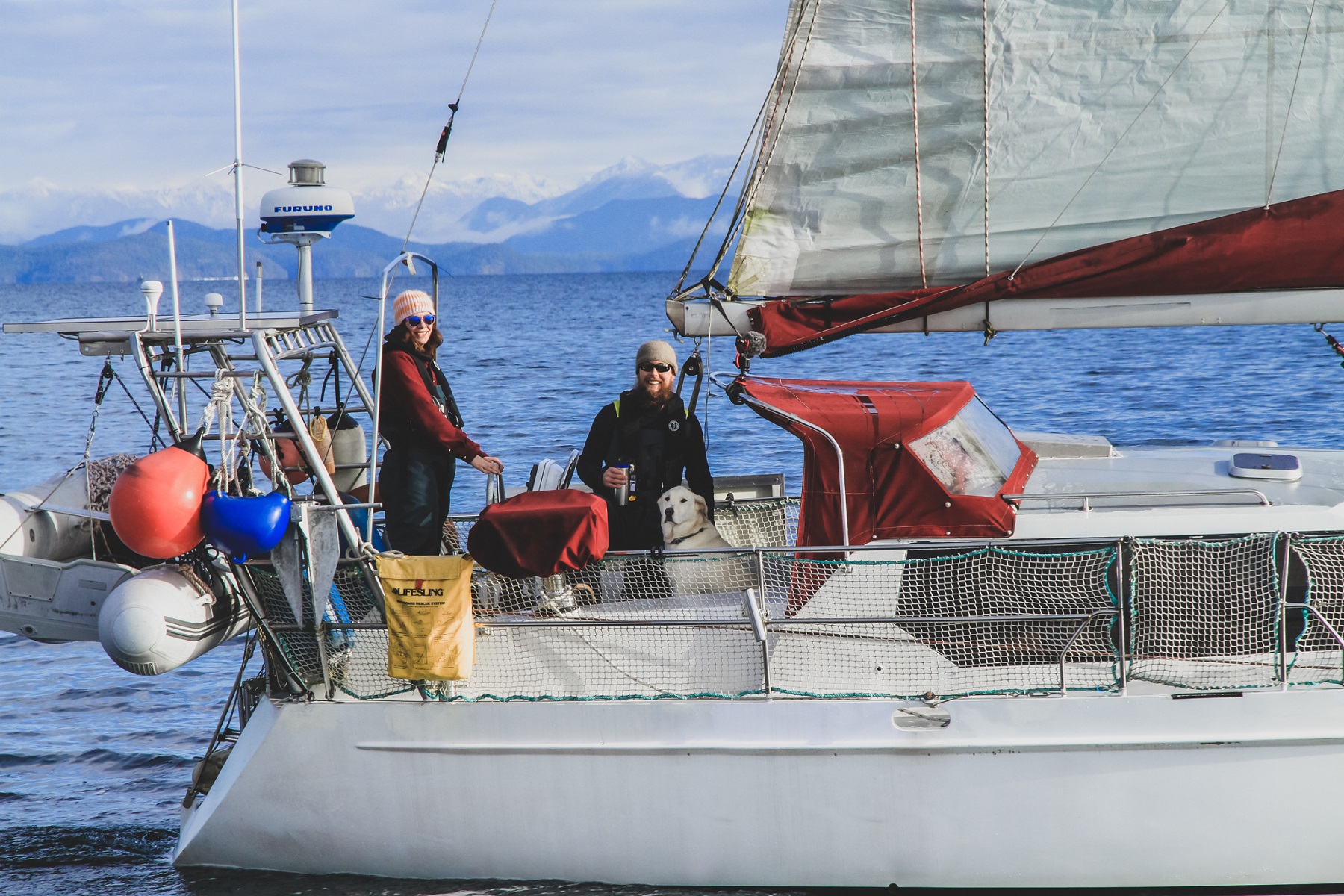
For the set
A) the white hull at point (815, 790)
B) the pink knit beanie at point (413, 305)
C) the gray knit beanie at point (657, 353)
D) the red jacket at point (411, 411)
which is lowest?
the white hull at point (815, 790)

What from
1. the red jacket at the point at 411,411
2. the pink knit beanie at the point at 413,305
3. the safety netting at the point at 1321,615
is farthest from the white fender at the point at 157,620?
the safety netting at the point at 1321,615

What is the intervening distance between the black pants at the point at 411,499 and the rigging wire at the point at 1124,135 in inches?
122

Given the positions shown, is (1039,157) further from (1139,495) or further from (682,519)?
(682,519)

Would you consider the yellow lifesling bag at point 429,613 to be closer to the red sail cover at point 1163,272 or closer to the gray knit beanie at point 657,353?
the gray knit beanie at point 657,353

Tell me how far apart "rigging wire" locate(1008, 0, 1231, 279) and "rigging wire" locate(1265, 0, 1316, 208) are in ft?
1.23

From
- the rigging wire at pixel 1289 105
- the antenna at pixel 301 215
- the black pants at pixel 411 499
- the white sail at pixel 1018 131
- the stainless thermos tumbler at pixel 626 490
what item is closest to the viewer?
the rigging wire at pixel 1289 105

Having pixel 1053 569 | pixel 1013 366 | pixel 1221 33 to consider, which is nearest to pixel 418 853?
pixel 1053 569

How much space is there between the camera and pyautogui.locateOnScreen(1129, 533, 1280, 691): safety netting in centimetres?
534

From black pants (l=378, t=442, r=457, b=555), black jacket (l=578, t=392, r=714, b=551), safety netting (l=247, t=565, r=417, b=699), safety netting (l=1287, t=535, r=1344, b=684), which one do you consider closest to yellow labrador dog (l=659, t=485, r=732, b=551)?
black jacket (l=578, t=392, r=714, b=551)

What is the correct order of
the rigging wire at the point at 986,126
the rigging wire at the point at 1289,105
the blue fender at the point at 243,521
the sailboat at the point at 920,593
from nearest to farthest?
the blue fender at the point at 243,521, the sailboat at the point at 920,593, the rigging wire at the point at 1289,105, the rigging wire at the point at 986,126

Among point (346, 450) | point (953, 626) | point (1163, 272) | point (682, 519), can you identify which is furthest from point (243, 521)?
point (1163, 272)

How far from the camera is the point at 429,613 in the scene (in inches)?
220

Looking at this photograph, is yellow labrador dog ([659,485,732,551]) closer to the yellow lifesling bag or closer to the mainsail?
the mainsail

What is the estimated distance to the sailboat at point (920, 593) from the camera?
5.41 metres
